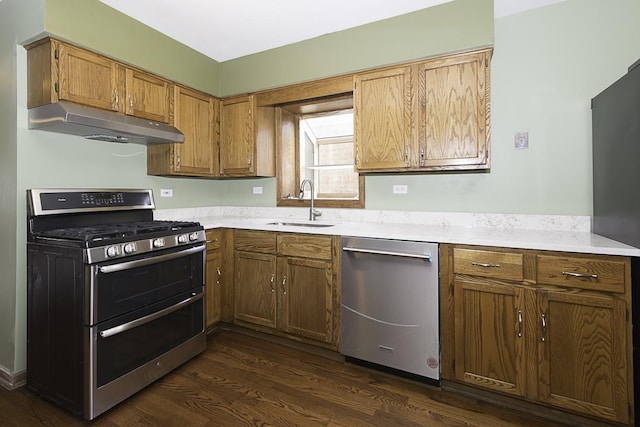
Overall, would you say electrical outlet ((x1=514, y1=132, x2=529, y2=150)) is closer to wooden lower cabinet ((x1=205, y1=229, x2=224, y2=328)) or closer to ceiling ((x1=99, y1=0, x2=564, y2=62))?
ceiling ((x1=99, y1=0, x2=564, y2=62))

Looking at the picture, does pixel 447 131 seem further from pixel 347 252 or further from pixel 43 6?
pixel 43 6

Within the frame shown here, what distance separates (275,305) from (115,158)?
1774 mm

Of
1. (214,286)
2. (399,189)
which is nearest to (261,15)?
(399,189)

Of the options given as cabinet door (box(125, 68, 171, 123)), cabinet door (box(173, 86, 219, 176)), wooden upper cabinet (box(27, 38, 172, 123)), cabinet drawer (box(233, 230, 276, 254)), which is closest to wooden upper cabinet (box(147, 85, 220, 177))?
cabinet door (box(173, 86, 219, 176))

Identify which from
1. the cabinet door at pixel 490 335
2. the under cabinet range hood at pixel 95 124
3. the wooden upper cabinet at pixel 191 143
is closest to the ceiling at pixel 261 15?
the wooden upper cabinet at pixel 191 143

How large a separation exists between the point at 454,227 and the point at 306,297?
127cm

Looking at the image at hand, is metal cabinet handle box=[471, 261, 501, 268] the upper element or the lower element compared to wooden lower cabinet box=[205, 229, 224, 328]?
upper

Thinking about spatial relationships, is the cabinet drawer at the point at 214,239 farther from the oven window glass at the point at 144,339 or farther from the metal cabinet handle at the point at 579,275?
the metal cabinet handle at the point at 579,275

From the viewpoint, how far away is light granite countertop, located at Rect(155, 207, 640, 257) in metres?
1.71

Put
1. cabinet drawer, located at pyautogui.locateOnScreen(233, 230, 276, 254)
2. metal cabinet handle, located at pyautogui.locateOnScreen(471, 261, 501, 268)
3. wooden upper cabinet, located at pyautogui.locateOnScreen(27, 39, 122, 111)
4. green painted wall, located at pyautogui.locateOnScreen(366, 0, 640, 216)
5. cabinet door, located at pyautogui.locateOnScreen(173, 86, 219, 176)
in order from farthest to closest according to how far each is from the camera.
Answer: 1. cabinet door, located at pyautogui.locateOnScreen(173, 86, 219, 176)
2. cabinet drawer, located at pyautogui.locateOnScreen(233, 230, 276, 254)
3. green painted wall, located at pyautogui.locateOnScreen(366, 0, 640, 216)
4. wooden upper cabinet, located at pyautogui.locateOnScreen(27, 39, 122, 111)
5. metal cabinet handle, located at pyautogui.locateOnScreen(471, 261, 501, 268)

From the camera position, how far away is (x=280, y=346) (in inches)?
101

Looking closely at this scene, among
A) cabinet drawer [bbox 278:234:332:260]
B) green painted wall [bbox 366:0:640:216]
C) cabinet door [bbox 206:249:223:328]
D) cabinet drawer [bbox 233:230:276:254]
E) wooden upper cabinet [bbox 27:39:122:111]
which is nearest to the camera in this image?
wooden upper cabinet [bbox 27:39:122:111]

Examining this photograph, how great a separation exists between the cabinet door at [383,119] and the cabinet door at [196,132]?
4.88ft

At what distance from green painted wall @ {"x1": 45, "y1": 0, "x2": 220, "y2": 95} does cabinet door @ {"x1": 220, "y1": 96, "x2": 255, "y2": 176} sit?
0.28 m
